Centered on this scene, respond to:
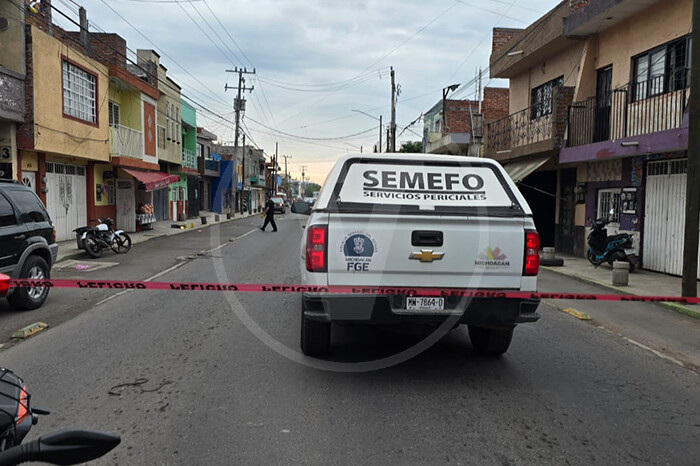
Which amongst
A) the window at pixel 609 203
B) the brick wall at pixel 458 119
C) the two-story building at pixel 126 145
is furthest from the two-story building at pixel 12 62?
the brick wall at pixel 458 119

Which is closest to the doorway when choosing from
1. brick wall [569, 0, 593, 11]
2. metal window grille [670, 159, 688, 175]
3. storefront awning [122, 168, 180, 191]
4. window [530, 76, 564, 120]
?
brick wall [569, 0, 593, 11]

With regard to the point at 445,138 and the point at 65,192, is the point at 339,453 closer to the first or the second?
the point at 65,192

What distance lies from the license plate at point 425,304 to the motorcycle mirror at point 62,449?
122 inches

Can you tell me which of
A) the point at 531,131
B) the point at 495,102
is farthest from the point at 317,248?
the point at 495,102

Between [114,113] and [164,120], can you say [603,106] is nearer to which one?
[114,113]

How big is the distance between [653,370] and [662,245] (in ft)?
27.0

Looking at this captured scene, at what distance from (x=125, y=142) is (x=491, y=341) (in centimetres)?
2036

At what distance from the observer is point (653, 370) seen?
18.8 ft

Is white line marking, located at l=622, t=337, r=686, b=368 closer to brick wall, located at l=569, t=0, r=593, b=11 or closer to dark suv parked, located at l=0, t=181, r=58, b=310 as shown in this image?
dark suv parked, located at l=0, t=181, r=58, b=310

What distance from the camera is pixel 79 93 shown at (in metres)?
18.9

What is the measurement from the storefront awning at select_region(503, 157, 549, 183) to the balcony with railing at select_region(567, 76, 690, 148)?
1.49 metres

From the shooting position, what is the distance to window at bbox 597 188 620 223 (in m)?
14.7

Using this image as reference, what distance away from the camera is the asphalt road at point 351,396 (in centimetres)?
369

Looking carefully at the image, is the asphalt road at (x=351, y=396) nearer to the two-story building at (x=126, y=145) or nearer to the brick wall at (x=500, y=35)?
the two-story building at (x=126, y=145)
